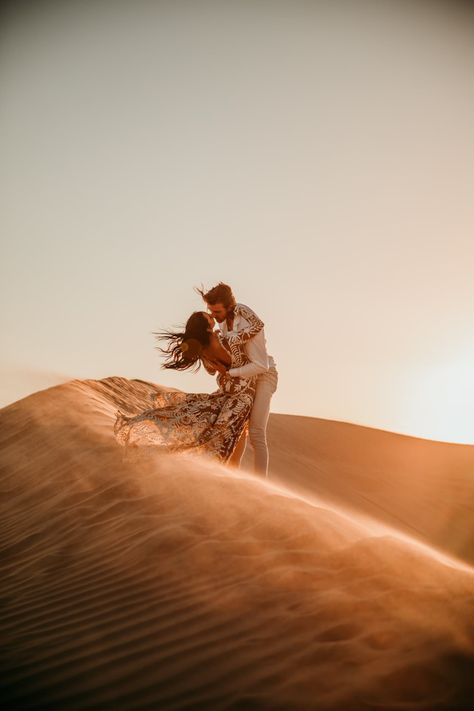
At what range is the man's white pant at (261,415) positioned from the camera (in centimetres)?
640

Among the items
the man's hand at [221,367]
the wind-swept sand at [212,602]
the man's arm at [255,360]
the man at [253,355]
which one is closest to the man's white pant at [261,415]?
the man at [253,355]

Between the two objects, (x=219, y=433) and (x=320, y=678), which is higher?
(x=219, y=433)

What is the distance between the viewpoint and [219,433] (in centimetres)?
622

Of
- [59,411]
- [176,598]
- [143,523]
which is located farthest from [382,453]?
[176,598]

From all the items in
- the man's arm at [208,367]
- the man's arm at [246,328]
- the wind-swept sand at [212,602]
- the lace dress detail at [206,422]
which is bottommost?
the wind-swept sand at [212,602]

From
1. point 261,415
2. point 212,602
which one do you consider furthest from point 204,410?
point 212,602

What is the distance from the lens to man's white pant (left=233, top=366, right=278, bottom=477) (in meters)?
6.40

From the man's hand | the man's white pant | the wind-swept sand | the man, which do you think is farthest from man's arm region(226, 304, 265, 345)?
the wind-swept sand

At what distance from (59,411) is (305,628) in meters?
9.29

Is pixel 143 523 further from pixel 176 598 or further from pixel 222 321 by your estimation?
pixel 222 321

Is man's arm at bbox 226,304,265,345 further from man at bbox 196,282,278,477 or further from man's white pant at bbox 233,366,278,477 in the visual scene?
man's white pant at bbox 233,366,278,477

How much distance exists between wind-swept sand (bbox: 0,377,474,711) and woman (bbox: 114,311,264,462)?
279mm

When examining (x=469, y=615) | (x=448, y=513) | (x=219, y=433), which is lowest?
(x=448, y=513)

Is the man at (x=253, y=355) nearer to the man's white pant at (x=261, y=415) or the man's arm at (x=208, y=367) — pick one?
the man's white pant at (x=261, y=415)
